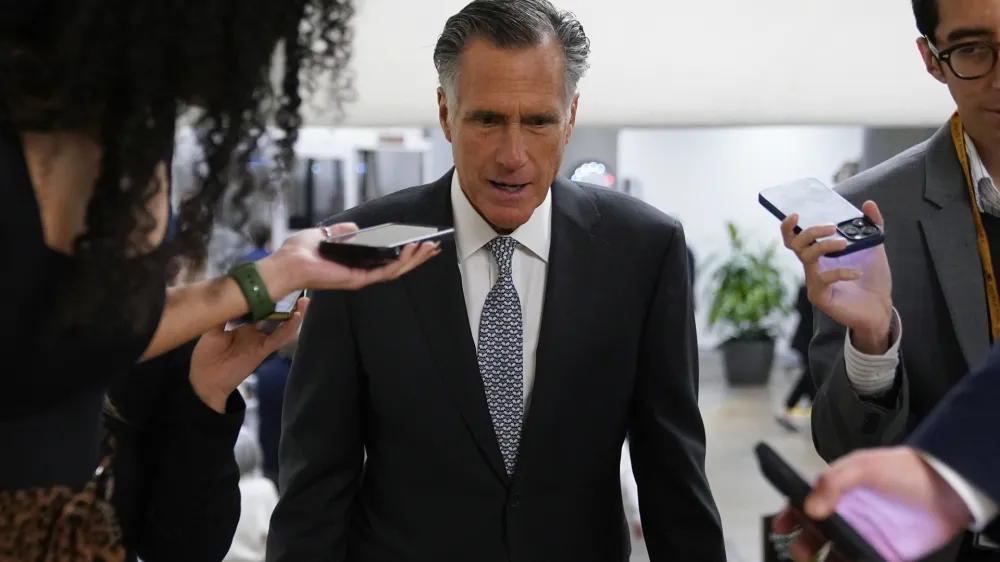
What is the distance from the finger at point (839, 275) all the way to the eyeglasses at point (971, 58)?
0.39 metres

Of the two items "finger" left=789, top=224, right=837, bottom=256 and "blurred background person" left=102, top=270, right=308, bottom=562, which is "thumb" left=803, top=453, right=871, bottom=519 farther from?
"blurred background person" left=102, top=270, right=308, bottom=562

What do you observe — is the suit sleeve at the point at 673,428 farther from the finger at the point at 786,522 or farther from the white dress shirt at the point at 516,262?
the finger at the point at 786,522

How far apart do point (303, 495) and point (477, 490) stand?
0.99 feet

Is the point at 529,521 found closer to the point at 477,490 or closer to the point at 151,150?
the point at 477,490

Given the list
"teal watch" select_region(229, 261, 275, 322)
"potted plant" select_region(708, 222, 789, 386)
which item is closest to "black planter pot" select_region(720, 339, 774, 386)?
"potted plant" select_region(708, 222, 789, 386)

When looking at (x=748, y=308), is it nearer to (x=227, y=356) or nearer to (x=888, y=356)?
(x=888, y=356)

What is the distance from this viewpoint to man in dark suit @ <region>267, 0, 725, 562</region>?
1737mm

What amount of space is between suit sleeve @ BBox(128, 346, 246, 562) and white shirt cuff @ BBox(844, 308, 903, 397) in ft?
3.13

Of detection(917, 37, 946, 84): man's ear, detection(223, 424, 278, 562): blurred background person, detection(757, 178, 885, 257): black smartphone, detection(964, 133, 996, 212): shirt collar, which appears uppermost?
detection(917, 37, 946, 84): man's ear

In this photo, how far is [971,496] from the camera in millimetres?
979

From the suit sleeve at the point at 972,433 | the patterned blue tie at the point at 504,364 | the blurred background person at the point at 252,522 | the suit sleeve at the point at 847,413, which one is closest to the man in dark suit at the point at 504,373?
the patterned blue tie at the point at 504,364

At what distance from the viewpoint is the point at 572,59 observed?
5.90 feet

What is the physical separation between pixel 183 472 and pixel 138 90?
0.66 m

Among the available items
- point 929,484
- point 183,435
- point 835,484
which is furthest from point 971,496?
point 183,435
